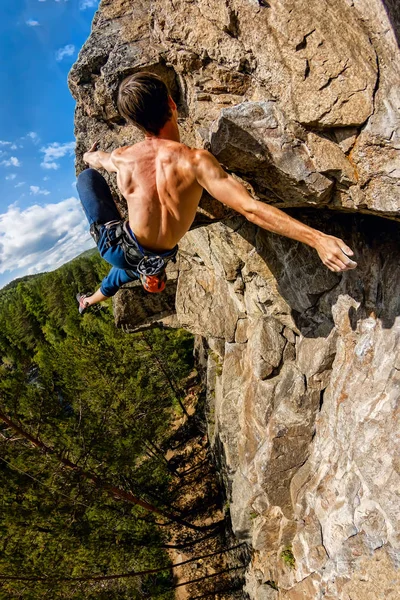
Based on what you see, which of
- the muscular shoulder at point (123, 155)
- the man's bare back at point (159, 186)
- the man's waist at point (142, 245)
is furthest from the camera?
the man's waist at point (142, 245)

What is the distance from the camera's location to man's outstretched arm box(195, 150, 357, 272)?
108 inches

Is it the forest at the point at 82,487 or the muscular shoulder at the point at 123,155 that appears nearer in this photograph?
the muscular shoulder at the point at 123,155

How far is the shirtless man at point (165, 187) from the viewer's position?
2.91 meters

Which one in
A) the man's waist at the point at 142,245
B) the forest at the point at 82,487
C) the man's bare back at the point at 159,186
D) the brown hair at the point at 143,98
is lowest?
the forest at the point at 82,487

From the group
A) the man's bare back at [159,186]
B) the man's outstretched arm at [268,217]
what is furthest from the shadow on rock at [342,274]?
the man's bare back at [159,186]

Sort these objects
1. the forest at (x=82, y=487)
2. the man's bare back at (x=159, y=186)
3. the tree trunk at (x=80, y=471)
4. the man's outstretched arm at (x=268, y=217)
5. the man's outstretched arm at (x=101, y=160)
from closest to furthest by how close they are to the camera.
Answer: the man's outstretched arm at (x=268, y=217)
the man's bare back at (x=159, y=186)
the man's outstretched arm at (x=101, y=160)
the forest at (x=82, y=487)
the tree trunk at (x=80, y=471)

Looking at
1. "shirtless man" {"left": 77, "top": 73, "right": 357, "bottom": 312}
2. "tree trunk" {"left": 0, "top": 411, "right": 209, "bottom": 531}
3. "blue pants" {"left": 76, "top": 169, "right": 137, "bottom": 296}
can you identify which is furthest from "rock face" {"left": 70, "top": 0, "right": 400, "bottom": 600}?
"tree trunk" {"left": 0, "top": 411, "right": 209, "bottom": 531}

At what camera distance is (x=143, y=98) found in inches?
114

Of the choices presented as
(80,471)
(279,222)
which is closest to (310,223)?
(279,222)

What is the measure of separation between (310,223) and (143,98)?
7.64 feet

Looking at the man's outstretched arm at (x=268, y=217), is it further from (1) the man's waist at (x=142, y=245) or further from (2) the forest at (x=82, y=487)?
(2) the forest at (x=82, y=487)

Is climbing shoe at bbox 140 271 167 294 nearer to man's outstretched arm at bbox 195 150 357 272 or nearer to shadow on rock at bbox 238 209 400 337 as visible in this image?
man's outstretched arm at bbox 195 150 357 272

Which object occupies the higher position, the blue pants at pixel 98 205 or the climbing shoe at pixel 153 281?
the blue pants at pixel 98 205

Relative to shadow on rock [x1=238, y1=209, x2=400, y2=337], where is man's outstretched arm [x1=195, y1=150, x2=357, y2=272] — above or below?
above
